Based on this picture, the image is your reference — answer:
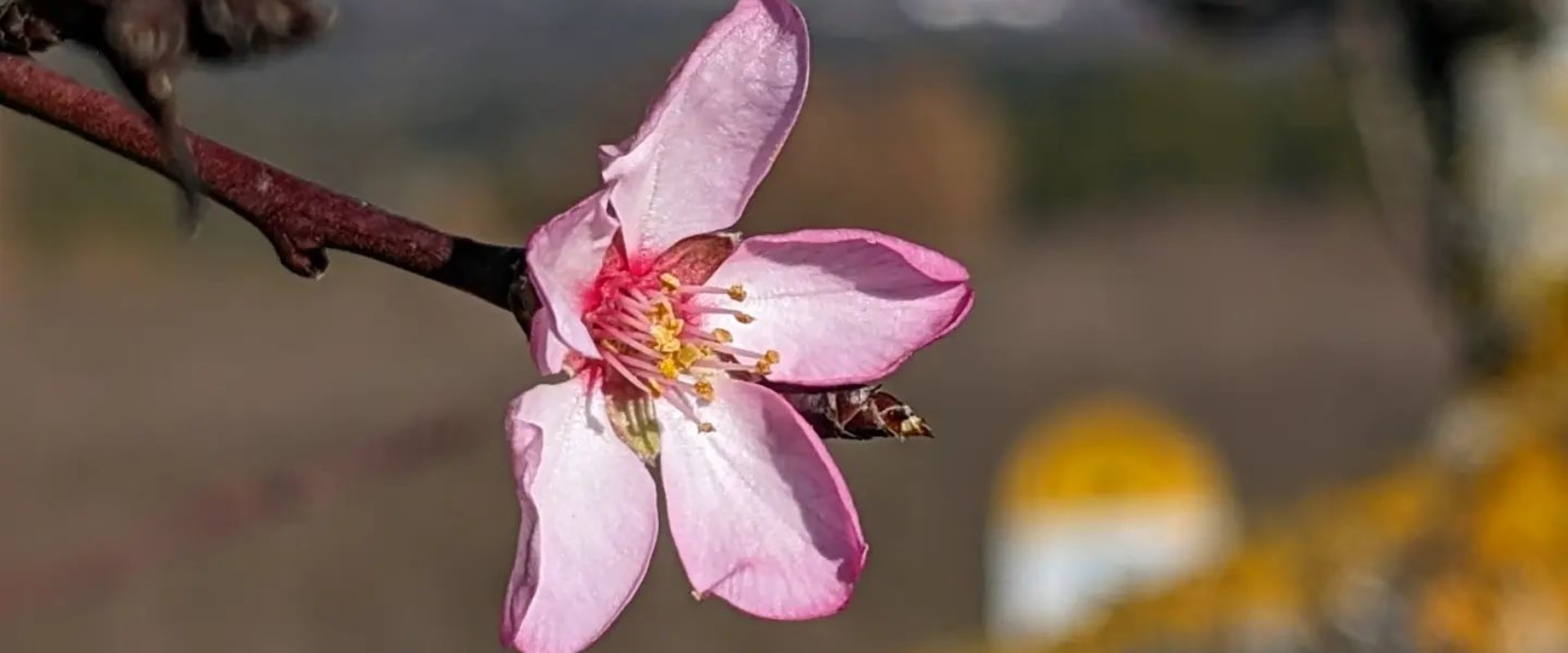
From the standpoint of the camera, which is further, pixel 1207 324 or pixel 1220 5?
pixel 1207 324

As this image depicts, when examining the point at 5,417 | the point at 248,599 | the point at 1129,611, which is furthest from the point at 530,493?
the point at 5,417

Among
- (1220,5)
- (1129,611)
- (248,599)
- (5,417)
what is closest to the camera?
(1220,5)

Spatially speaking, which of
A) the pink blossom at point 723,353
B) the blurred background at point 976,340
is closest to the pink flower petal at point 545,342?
the pink blossom at point 723,353

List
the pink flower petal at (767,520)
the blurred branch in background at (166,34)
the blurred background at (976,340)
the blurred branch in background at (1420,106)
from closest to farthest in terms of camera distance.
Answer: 1. the blurred branch in background at (166,34)
2. the pink flower petal at (767,520)
3. the blurred branch in background at (1420,106)
4. the blurred background at (976,340)

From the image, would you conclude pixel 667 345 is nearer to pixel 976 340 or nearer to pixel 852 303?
pixel 852 303

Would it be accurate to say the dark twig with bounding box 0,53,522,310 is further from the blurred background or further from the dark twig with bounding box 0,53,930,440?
the blurred background

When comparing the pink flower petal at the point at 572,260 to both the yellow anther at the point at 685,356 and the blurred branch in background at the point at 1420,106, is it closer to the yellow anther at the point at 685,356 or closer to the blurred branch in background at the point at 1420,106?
the yellow anther at the point at 685,356

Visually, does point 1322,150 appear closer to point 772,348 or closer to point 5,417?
point 5,417
